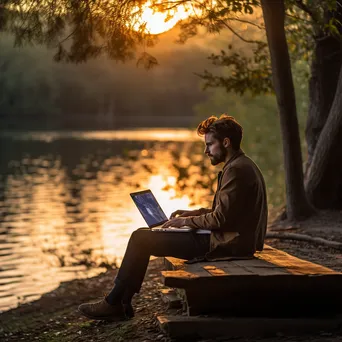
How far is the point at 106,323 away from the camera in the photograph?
7.69 meters

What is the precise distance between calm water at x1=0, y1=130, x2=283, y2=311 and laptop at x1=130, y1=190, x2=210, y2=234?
613 cm

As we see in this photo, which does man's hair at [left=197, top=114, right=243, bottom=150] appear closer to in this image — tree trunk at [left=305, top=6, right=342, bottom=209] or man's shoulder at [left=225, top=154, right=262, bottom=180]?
man's shoulder at [left=225, top=154, right=262, bottom=180]

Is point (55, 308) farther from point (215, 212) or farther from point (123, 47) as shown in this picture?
point (215, 212)

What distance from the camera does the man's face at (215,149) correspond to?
7.09m

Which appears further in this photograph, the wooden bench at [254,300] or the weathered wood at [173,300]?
the weathered wood at [173,300]

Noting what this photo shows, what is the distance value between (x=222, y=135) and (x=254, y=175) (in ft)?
1.43

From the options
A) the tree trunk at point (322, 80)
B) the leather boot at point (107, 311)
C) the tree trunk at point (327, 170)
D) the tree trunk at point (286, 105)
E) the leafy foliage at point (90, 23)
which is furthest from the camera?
the tree trunk at point (322, 80)

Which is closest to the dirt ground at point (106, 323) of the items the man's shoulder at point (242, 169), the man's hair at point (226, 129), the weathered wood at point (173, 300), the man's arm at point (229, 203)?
the weathered wood at point (173, 300)

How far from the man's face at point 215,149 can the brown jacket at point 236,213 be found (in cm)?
9

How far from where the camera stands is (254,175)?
22.9 ft

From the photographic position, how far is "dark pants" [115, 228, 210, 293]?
23.6 ft

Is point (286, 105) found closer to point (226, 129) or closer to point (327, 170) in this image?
point (327, 170)

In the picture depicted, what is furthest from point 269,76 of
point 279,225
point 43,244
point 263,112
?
point 263,112

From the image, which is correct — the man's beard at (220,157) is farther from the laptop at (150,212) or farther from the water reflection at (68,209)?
the water reflection at (68,209)
